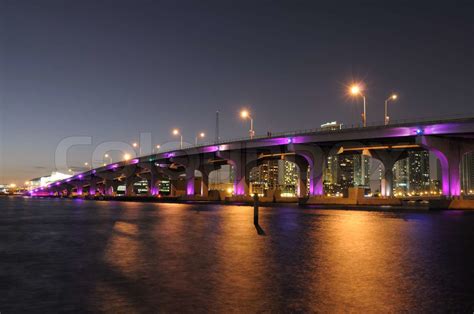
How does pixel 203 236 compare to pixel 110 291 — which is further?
pixel 203 236

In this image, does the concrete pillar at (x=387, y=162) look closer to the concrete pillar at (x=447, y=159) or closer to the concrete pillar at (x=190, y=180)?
the concrete pillar at (x=447, y=159)

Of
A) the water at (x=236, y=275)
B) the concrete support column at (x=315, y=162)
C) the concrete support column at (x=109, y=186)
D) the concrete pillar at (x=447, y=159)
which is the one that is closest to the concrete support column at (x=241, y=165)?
the concrete support column at (x=315, y=162)

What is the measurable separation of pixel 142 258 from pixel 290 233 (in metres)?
9.85

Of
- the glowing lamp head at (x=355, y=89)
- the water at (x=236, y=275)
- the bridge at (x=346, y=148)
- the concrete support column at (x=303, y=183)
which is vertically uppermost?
the glowing lamp head at (x=355, y=89)

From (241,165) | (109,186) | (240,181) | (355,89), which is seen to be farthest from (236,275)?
(109,186)

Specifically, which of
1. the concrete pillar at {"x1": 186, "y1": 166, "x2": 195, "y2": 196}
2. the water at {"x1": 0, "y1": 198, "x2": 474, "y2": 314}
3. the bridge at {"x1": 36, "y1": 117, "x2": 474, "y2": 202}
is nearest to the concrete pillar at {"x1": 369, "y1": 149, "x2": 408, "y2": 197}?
the bridge at {"x1": 36, "y1": 117, "x2": 474, "y2": 202}

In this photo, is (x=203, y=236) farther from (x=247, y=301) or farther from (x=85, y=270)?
(x=247, y=301)

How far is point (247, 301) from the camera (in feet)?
26.0

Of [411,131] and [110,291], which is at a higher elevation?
[411,131]

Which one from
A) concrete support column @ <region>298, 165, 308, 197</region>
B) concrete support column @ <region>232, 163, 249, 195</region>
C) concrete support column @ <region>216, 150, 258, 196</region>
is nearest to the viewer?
concrete support column @ <region>232, 163, 249, 195</region>

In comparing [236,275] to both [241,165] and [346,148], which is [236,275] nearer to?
[346,148]

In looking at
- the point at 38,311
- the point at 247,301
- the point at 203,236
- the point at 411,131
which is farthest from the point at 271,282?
the point at 411,131

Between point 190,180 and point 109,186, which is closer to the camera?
point 190,180

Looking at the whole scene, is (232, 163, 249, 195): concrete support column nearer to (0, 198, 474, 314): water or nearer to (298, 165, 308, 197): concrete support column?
(298, 165, 308, 197): concrete support column
